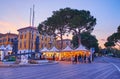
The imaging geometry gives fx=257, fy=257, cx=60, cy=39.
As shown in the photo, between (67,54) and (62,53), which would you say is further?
(62,53)

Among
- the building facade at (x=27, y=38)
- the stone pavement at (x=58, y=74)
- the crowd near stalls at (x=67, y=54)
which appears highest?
the building facade at (x=27, y=38)

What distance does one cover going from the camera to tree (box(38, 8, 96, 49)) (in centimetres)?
5982

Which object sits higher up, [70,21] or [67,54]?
[70,21]

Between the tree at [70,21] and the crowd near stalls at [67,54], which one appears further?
the tree at [70,21]

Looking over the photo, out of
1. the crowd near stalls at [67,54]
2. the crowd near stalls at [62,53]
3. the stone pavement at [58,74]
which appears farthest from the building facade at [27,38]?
the stone pavement at [58,74]

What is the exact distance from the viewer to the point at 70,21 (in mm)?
60969

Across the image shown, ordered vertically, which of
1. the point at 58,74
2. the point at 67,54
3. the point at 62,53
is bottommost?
the point at 58,74

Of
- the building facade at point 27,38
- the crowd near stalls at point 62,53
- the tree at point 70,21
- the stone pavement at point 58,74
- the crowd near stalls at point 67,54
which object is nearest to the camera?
the stone pavement at point 58,74

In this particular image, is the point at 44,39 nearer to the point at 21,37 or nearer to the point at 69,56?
the point at 21,37

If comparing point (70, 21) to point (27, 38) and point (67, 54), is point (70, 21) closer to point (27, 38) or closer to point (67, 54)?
point (67, 54)

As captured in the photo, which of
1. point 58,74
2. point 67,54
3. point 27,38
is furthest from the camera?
point 27,38

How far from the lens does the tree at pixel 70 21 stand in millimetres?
59822

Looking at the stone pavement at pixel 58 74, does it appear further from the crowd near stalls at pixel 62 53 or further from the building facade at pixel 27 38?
the building facade at pixel 27 38

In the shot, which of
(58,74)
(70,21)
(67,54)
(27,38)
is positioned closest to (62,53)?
(67,54)
